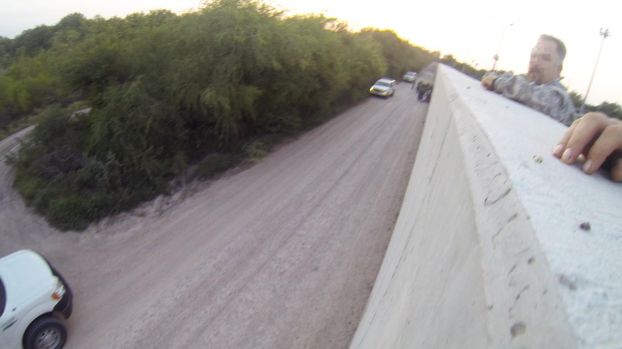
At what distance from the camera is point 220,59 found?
50.1 feet

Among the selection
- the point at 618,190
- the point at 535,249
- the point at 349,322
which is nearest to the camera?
the point at 535,249

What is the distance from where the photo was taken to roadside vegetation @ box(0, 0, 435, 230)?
46.3 ft

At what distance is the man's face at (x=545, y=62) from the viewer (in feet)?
13.6

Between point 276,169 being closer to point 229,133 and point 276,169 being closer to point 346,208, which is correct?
point 229,133

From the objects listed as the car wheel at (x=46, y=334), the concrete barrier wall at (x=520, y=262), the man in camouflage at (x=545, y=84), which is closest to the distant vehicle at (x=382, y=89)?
the man in camouflage at (x=545, y=84)

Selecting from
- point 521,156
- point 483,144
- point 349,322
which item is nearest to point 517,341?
point 521,156

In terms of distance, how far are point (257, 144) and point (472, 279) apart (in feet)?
54.3

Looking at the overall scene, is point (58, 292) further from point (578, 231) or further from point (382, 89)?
point (382, 89)

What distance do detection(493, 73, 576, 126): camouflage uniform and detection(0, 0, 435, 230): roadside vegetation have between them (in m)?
11.7

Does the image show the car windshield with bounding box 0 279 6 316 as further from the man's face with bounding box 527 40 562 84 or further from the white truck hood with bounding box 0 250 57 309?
the man's face with bounding box 527 40 562 84

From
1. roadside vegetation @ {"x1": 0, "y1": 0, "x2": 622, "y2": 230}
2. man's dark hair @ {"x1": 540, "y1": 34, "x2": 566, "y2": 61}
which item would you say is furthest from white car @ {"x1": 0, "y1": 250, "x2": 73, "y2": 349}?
man's dark hair @ {"x1": 540, "y1": 34, "x2": 566, "y2": 61}

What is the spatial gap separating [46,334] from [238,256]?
4159 mm

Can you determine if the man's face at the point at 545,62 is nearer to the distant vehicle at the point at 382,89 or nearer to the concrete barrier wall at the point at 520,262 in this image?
the concrete barrier wall at the point at 520,262

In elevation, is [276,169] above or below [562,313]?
below
